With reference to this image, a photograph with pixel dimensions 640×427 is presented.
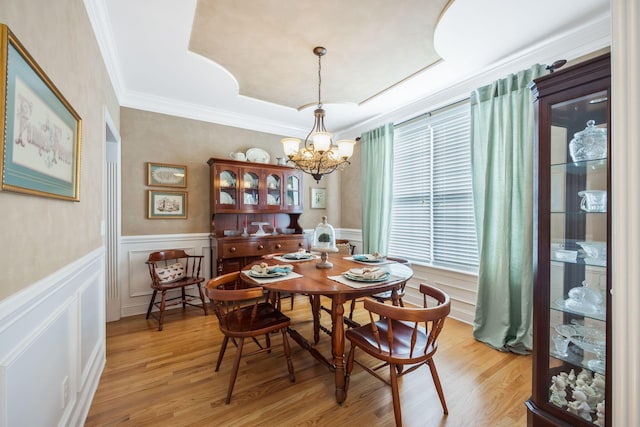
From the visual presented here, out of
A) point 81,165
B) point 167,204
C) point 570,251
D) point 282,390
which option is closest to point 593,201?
point 570,251

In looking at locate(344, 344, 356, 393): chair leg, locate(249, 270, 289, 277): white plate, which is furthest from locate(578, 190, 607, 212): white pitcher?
locate(249, 270, 289, 277): white plate

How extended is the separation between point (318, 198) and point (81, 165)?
135 inches

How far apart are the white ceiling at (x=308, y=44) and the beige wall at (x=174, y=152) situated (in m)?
0.22

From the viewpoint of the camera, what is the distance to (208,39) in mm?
2254

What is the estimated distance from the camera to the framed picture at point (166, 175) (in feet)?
11.0

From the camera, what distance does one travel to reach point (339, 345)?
1796mm

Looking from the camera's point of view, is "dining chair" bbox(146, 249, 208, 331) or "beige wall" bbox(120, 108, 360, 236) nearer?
"dining chair" bbox(146, 249, 208, 331)

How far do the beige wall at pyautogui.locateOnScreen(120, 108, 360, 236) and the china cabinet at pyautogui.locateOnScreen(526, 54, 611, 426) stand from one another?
10.6ft

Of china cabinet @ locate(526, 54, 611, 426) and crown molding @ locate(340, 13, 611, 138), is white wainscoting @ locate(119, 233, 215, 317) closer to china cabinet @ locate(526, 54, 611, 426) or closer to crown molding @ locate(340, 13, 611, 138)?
crown molding @ locate(340, 13, 611, 138)

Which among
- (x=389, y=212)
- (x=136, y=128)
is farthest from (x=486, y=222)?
(x=136, y=128)

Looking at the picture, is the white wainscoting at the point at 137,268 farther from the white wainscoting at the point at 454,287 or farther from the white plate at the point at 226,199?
the white wainscoting at the point at 454,287

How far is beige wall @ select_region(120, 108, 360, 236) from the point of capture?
3.24 m

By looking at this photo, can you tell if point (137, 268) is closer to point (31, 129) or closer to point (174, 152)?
point (174, 152)

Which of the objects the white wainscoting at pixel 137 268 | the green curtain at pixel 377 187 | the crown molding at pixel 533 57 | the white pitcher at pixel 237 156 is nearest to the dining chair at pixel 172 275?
the white wainscoting at pixel 137 268
